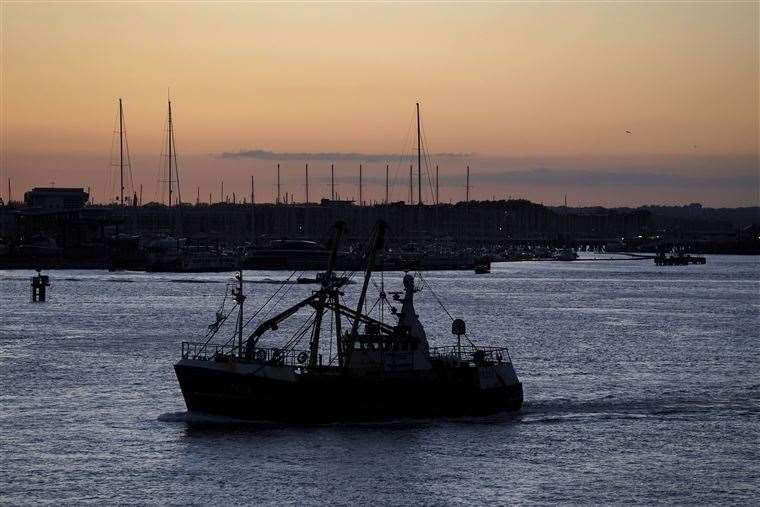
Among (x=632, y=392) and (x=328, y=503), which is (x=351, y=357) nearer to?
(x=328, y=503)

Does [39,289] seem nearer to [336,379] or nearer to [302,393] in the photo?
[302,393]

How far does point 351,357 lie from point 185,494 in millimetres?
9620

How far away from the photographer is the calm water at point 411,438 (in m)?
37.1

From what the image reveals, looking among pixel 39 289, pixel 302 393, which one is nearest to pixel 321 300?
pixel 302 393

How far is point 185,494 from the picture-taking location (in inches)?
1432

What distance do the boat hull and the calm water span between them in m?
0.56

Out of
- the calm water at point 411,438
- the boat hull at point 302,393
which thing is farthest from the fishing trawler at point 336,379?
the calm water at point 411,438

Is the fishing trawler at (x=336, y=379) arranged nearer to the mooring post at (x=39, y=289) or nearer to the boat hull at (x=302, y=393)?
the boat hull at (x=302, y=393)

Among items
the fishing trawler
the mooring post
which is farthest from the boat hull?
the mooring post

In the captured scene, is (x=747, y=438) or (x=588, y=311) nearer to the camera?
(x=747, y=438)

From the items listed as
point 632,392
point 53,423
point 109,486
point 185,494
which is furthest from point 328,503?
point 632,392

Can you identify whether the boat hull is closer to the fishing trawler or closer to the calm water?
the fishing trawler

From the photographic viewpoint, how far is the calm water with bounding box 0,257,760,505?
122 ft

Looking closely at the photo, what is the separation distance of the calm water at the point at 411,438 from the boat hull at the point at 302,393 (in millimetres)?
562
